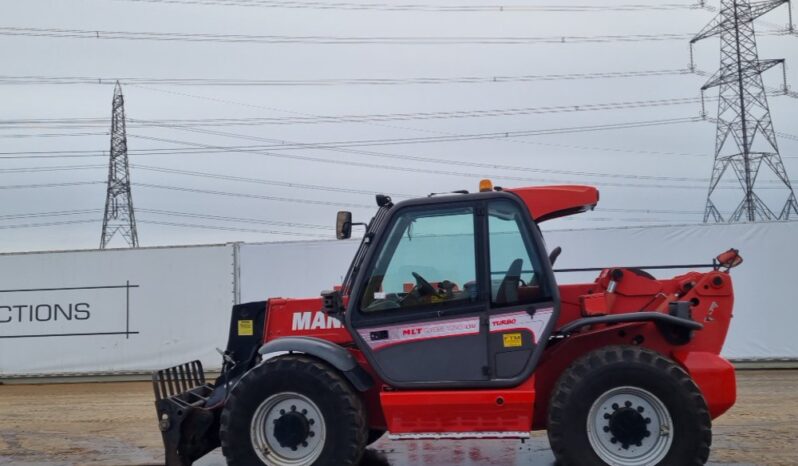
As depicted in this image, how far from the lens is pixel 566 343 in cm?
673

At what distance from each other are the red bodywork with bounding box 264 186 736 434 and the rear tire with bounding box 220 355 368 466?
0.41 metres

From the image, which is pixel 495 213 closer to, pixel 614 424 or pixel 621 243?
pixel 614 424

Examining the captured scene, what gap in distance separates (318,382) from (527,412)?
157 cm

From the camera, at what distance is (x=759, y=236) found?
15.1m

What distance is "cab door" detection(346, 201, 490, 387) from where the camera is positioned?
21.5 ft

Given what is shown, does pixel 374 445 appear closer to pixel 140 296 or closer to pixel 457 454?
pixel 457 454

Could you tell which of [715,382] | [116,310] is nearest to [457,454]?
[715,382]

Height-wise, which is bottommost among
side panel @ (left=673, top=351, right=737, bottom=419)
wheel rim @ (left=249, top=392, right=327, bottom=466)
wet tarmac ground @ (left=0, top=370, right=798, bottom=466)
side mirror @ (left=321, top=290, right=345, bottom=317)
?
wet tarmac ground @ (left=0, top=370, right=798, bottom=466)

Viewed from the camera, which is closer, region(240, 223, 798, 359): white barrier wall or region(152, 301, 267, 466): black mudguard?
region(152, 301, 267, 466): black mudguard

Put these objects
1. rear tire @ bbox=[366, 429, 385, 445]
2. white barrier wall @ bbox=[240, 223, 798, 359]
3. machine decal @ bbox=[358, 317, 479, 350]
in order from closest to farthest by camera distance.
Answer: machine decal @ bbox=[358, 317, 479, 350], rear tire @ bbox=[366, 429, 385, 445], white barrier wall @ bbox=[240, 223, 798, 359]

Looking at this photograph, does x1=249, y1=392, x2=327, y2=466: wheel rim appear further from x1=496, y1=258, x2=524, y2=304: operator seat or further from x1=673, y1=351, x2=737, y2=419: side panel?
x1=673, y1=351, x2=737, y2=419: side panel

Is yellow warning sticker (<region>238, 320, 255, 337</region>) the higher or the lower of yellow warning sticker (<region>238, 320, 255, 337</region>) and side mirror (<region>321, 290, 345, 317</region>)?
the lower

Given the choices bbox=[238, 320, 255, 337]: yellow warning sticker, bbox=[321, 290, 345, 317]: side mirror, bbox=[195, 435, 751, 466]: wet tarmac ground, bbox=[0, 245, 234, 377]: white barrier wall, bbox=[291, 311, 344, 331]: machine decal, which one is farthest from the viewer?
bbox=[0, 245, 234, 377]: white barrier wall

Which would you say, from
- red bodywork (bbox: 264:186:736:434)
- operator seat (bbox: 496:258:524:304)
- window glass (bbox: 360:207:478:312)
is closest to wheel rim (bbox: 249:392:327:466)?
red bodywork (bbox: 264:186:736:434)
